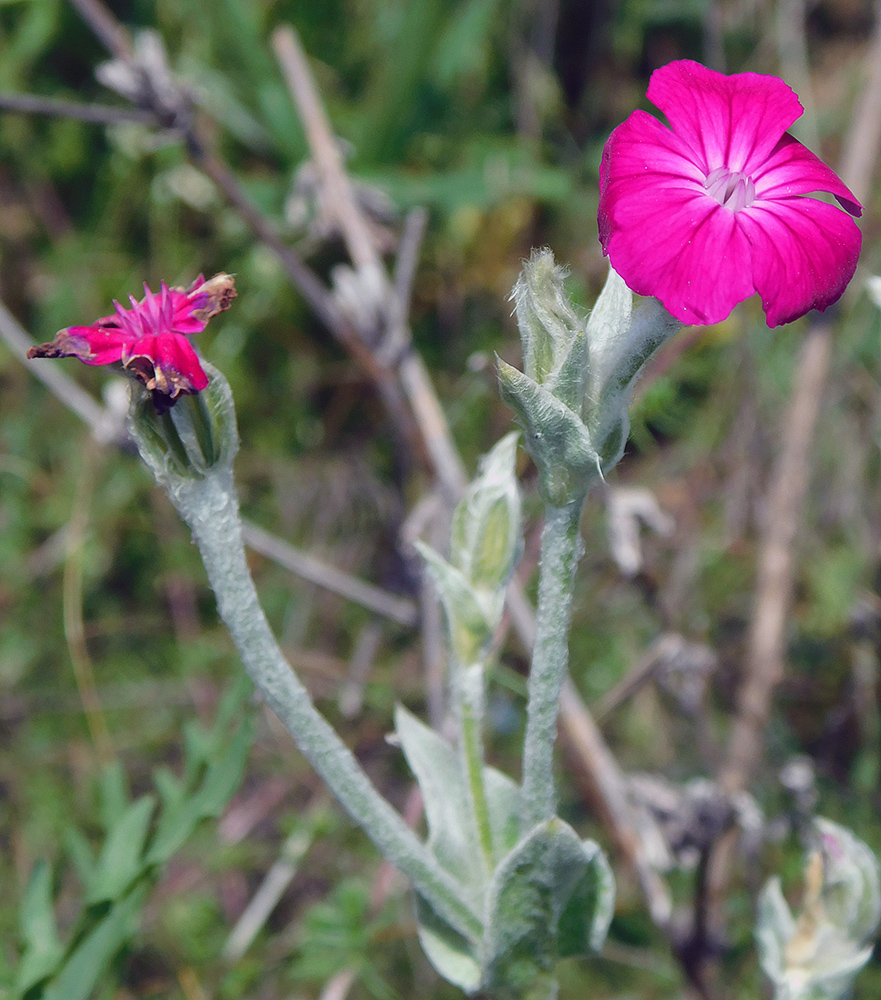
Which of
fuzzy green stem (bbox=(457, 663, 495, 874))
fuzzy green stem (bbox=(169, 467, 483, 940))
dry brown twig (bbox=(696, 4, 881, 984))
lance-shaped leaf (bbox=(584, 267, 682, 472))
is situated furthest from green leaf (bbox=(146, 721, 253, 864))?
dry brown twig (bbox=(696, 4, 881, 984))

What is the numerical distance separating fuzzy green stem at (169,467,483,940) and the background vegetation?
765 mm

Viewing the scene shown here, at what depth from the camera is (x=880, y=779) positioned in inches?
98.0

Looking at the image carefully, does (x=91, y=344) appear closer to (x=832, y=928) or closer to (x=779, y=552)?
(x=832, y=928)

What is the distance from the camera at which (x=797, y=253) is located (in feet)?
3.55

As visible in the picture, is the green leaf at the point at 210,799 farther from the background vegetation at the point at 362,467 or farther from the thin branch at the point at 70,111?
the thin branch at the point at 70,111

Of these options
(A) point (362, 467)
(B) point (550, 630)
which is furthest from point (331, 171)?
(B) point (550, 630)

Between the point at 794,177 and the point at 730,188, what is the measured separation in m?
0.11

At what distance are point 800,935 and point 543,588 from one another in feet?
2.70

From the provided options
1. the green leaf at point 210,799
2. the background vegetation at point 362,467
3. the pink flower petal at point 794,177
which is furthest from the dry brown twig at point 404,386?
the pink flower petal at point 794,177

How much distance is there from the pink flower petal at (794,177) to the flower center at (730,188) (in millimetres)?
34

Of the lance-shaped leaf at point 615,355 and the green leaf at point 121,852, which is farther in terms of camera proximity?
the green leaf at point 121,852

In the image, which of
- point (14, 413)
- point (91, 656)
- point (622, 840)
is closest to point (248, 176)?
point (14, 413)

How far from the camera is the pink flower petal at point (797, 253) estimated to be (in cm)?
106

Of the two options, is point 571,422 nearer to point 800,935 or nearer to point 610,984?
point 800,935
